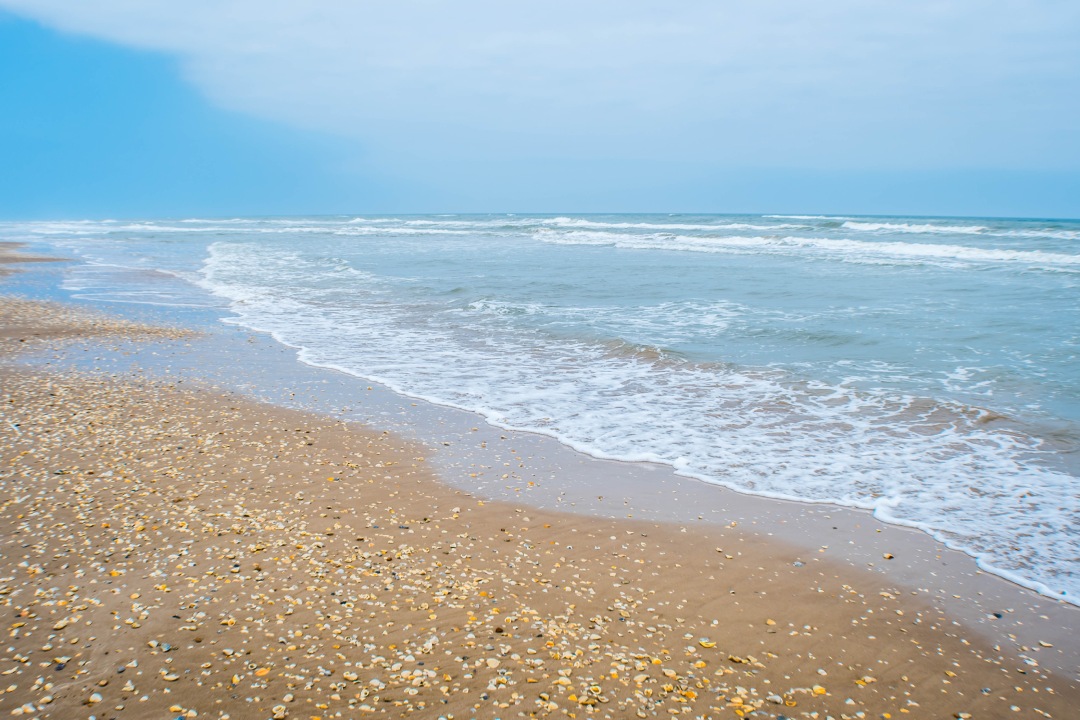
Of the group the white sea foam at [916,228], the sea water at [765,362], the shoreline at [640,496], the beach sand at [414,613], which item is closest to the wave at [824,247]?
the sea water at [765,362]

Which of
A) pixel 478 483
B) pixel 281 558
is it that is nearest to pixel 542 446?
pixel 478 483

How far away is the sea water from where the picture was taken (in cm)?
607

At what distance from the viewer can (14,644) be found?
3361 mm

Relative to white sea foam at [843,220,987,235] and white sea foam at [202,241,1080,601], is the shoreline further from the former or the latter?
white sea foam at [843,220,987,235]

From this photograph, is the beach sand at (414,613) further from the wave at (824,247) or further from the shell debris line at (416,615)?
the wave at (824,247)

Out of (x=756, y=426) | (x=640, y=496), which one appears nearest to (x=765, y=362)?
(x=756, y=426)

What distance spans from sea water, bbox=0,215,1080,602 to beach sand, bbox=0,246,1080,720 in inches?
56.6

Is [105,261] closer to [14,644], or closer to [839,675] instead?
[14,644]

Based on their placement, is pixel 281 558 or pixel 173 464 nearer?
pixel 281 558

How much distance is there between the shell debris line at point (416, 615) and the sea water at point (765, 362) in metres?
1.48

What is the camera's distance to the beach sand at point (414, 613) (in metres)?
3.21

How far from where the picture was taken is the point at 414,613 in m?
3.83

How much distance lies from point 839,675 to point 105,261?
32.3 metres

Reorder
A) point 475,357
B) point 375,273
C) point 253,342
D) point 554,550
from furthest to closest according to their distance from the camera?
point 375,273, point 253,342, point 475,357, point 554,550
